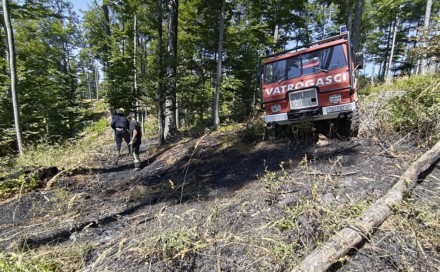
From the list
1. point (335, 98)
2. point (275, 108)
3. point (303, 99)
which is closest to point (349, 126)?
point (335, 98)

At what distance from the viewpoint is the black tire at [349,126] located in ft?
20.3

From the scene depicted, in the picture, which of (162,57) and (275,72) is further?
(162,57)

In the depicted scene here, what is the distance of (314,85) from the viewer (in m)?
6.48

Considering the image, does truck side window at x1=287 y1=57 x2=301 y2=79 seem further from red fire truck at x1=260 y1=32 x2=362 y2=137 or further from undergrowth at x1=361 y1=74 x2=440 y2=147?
undergrowth at x1=361 y1=74 x2=440 y2=147

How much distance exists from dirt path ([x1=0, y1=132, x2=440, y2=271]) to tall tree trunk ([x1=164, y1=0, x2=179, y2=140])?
4201 millimetres

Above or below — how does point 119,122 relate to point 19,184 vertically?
above

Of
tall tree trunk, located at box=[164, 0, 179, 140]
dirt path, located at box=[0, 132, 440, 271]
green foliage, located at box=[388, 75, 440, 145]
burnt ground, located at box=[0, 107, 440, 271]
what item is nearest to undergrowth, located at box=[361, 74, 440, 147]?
green foliage, located at box=[388, 75, 440, 145]

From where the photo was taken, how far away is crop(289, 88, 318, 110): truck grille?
21.4 feet

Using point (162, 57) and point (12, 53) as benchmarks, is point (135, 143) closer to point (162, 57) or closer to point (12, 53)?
point (162, 57)

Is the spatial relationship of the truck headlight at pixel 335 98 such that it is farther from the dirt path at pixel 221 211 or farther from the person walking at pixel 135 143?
the person walking at pixel 135 143

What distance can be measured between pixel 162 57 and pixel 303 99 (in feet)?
20.2

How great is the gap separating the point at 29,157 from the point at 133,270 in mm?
7904

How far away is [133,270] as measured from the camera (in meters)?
2.77

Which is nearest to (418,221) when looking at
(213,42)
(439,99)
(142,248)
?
(142,248)
